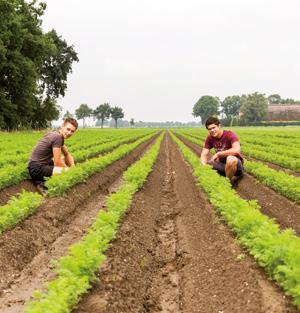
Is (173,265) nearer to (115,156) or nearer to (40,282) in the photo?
(40,282)

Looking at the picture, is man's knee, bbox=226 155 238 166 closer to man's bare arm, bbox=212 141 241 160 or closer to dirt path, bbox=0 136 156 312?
man's bare arm, bbox=212 141 241 160

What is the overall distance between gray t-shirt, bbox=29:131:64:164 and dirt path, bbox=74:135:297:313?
2.69 meters

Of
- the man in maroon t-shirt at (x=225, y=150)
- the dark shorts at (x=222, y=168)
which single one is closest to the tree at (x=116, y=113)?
the dark shorts at (x=222, y=168)

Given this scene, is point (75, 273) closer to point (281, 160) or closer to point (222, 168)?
point (222, 168)

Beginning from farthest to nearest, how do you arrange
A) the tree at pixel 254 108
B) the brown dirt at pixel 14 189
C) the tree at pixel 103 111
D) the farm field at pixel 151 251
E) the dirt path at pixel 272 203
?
1. the tree at pixel 103 111
2. the tree at pixel 254 108
3. the brown dirt at pixel 14 189
4. the dirt path at pixel 272 203
5. the farm field at pixel 151 251

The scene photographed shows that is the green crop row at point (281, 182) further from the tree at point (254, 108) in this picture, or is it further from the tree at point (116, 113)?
the tree at point (116, 113)

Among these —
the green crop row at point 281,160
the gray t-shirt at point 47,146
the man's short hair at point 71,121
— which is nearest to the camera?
the man's short hair at point 71,121

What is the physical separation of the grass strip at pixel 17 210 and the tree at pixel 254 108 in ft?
382

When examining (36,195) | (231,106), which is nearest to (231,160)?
(36,195)

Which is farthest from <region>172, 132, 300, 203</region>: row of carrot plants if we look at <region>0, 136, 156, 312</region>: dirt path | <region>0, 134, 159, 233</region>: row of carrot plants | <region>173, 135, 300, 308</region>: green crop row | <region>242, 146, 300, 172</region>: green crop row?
<region>0, 134, 159, 233</region>: row of carrot plants

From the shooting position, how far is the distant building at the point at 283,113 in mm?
136688

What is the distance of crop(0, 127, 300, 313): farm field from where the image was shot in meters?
4.76

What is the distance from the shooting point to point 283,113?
137m

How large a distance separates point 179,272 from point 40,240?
263 centimetres
